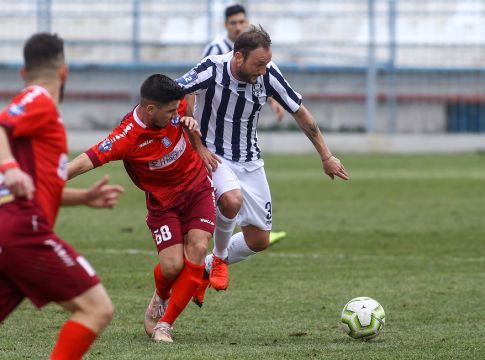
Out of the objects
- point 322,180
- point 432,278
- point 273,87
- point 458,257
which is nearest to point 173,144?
point 273,87

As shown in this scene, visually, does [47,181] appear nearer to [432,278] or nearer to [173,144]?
[173,144]

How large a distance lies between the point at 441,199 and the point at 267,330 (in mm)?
10037

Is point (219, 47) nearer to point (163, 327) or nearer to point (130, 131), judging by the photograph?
point (130, 131)

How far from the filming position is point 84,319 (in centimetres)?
477

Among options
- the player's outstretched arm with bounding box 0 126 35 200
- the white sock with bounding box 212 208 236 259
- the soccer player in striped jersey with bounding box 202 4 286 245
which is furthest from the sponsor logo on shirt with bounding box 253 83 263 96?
the soccer player in striped jersey with bounding box 202 4 286 245

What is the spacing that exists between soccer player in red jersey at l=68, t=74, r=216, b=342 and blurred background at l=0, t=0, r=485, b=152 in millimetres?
21911

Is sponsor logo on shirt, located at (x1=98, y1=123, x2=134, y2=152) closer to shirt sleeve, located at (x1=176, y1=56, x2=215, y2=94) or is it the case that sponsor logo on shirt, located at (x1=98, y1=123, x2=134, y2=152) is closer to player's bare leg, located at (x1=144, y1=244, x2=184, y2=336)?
player's bare leg, located at (x1=144, y1=244, x2=184, y2=336)

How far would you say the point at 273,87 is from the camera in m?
7.80

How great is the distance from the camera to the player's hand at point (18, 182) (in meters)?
4.45

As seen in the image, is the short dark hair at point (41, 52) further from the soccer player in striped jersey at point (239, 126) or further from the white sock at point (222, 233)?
the white sock at point (222, 233)

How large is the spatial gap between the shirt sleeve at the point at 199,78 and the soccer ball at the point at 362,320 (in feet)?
6.47

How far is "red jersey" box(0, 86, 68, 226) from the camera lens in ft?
15.3

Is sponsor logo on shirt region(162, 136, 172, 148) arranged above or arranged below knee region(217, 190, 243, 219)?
above

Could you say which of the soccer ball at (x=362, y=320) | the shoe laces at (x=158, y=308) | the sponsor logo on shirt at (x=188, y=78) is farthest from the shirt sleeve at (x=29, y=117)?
the sponsor logo on shirt at (x=188, y=78)
